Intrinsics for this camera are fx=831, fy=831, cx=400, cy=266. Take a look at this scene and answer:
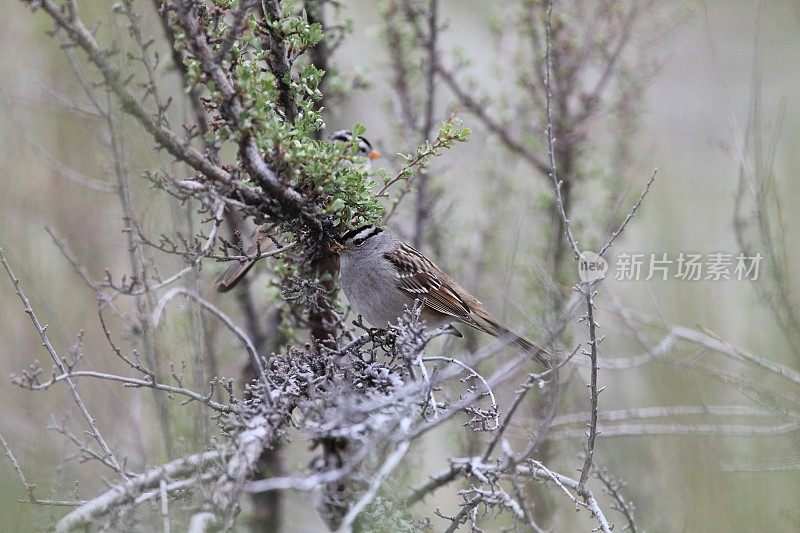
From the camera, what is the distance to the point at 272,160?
2.56 m

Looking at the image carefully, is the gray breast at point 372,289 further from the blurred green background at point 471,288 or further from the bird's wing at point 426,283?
the blurred green background at point 471,288

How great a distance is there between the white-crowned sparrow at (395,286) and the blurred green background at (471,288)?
0.29m

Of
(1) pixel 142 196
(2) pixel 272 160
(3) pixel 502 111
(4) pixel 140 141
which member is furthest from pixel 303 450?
(2) pixel 272 160

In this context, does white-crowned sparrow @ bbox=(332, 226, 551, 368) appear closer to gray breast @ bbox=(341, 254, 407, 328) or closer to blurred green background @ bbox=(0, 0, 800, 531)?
gray breast @ bbox=(341, 254, 407, 328)

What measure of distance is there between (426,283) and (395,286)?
0.25 metres

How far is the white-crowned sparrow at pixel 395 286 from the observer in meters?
3.60

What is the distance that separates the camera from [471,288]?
221 inches

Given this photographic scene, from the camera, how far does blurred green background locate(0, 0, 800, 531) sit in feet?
14.5

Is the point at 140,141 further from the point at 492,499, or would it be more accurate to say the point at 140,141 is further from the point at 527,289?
the point at 527,289

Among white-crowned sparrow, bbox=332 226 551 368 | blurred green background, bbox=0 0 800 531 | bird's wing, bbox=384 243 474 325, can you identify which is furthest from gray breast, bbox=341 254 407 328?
blurred green background, bbox=0 0 800 531

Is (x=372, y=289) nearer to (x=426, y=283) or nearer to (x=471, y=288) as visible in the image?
(x=426, y=283)

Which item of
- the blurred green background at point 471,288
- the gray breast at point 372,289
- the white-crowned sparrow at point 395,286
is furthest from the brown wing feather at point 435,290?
the blurred green background at point 471,288

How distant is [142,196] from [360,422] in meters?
1.85

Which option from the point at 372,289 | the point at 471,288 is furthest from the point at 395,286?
the point at 471,288
